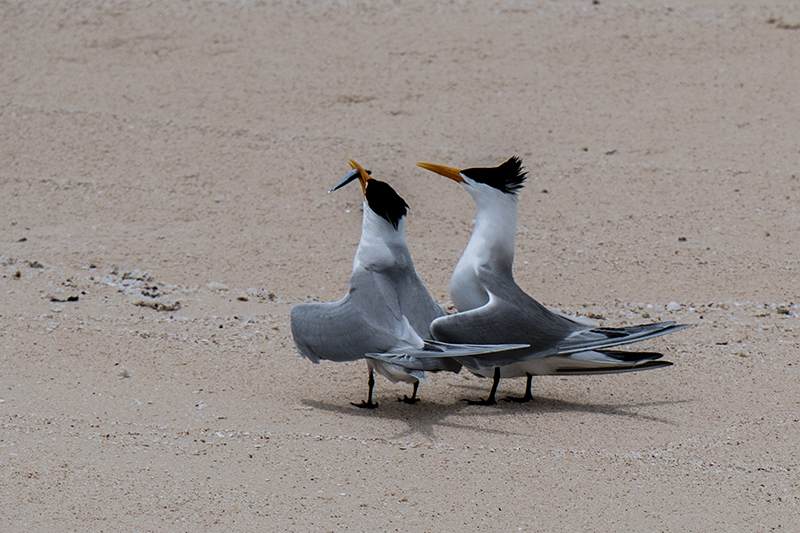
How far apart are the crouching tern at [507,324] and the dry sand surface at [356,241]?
20cm

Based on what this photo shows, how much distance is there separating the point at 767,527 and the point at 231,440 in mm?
2091

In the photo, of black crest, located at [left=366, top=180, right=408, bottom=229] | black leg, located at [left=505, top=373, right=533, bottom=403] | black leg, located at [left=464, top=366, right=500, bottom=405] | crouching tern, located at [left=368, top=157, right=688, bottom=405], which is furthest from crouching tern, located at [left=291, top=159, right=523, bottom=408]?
black leg, located at [left=505, top=373, right=533, bottom=403]

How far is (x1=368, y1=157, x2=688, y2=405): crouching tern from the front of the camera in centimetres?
422

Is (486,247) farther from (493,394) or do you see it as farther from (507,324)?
(493,394)

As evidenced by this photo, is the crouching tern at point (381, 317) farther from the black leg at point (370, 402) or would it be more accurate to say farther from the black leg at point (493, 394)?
the black leg at point (493, 394)

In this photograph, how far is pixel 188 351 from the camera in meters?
5.00

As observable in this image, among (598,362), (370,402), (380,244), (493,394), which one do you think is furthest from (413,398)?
(598,362)

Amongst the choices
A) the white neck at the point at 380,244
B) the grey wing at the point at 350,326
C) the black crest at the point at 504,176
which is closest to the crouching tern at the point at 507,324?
the black crest at the point at 504,176

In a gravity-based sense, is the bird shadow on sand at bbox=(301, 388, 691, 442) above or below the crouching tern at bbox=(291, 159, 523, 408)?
below

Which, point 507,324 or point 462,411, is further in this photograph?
point 462,411

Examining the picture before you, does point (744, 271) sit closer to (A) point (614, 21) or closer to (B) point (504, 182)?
(B) point (504, 182)

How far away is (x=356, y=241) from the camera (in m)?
6.85

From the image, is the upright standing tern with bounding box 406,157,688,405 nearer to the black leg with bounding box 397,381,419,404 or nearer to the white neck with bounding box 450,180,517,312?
the white neck with bounding box 450,180,517,312

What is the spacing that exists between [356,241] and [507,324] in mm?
2760
